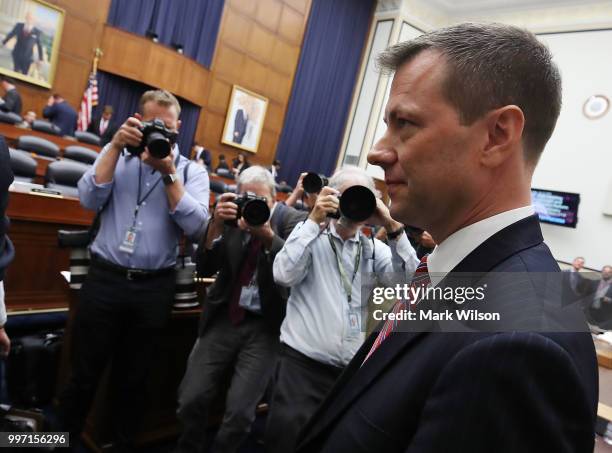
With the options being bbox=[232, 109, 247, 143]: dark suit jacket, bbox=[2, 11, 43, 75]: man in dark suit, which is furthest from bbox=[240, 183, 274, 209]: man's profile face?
bbox=[232, 109, 247, 143]: dark suit jacket

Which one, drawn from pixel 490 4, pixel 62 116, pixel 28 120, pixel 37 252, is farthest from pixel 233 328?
pixel 490 4

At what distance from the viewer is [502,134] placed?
0.61 m

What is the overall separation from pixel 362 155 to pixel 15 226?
951cm

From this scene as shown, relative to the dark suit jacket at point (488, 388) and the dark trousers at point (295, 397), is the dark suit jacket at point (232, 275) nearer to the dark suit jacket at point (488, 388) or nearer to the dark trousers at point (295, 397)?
the dark trousers at point (295, 397)

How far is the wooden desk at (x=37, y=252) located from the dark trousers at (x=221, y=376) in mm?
1424

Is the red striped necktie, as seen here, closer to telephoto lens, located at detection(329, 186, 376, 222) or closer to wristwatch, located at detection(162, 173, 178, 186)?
telephoto lens, located at detection(329, 186, 376, 222)

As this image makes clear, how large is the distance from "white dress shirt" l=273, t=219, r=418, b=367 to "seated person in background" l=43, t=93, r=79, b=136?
7.02 metres

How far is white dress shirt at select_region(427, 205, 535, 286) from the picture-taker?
60 centimetres

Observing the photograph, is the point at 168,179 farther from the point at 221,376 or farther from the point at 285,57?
the point at 285,57

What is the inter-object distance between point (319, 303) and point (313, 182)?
681 mm

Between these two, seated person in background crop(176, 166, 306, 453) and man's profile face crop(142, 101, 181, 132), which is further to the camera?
man's profile face crop(142, 101, 181, 132)

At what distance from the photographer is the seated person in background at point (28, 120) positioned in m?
6.18

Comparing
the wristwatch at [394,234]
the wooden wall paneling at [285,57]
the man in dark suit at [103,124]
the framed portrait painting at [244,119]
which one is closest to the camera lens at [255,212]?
the wristwatch at [394,234]

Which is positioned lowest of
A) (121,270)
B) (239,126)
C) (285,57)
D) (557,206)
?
(121,270)
